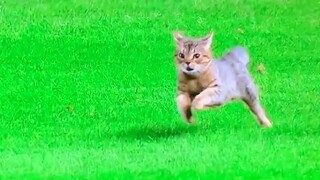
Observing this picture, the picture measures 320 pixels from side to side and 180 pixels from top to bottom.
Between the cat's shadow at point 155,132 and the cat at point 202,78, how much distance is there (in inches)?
7.0

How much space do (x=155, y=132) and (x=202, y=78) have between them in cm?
50

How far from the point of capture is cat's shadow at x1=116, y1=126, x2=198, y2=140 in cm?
529

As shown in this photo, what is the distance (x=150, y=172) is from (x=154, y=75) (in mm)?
1431

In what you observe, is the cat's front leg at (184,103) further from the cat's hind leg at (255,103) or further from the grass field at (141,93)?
the cat's hind leg at (255,103)

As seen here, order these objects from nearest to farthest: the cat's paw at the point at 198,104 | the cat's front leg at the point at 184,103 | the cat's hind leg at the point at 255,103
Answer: the cat's paw at the point at 198,104
the cat's front leg at the point at 184,103
the cat's hind leg at the point at 255,103

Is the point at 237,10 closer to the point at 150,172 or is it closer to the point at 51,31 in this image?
the point at 51,31

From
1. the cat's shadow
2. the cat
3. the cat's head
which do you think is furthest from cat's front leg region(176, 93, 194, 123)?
the cat's shadow

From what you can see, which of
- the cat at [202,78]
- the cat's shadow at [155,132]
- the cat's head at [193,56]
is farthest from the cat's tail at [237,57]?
the cat's shadow at [155,132]

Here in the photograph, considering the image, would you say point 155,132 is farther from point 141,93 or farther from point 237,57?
point 141,93

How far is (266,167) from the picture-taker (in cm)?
488

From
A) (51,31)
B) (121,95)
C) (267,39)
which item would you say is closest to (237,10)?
(267,39)

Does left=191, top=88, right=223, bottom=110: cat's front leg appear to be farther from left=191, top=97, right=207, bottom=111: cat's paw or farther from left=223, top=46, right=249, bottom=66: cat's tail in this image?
left=223, top=46, right=249, bottom=66: cat's tail

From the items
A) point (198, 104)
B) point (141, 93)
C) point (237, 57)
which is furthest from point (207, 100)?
point (141, 93)

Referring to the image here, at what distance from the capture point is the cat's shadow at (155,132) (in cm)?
529
